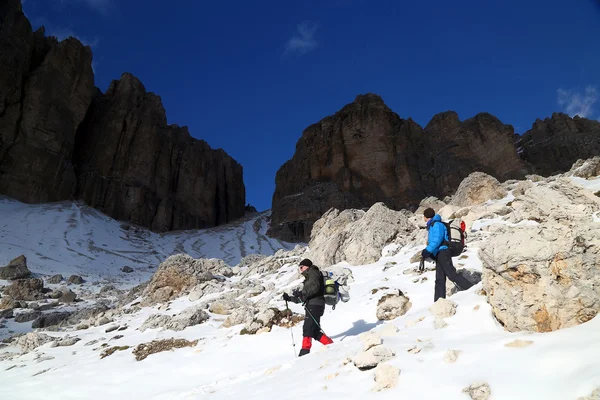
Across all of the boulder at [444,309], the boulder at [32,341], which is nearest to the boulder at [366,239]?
the boulder at [444,309]

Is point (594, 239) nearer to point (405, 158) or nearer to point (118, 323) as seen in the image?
point (118, 323)

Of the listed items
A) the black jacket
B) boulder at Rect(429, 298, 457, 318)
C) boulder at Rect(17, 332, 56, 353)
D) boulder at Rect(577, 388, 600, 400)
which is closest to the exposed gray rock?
boulder at Rect(17, 332, 56, 353)

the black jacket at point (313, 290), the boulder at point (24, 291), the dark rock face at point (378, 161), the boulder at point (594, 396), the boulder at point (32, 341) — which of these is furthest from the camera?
the dark rock face at point (378, 161)

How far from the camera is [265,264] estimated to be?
66.5 feet

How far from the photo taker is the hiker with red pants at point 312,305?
629 centimetres

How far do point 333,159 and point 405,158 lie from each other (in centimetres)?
1438

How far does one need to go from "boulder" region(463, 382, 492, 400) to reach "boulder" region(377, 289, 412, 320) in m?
4.33

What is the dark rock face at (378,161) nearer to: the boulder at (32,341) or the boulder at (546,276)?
the boulder at (32,341)

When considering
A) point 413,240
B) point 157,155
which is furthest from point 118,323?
point 157,155

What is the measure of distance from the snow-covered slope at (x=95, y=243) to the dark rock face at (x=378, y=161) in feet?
37.8

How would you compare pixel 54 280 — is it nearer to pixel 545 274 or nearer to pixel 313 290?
pixel 313 290

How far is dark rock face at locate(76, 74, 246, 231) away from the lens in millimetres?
65438

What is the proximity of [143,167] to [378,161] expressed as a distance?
48.8 metres

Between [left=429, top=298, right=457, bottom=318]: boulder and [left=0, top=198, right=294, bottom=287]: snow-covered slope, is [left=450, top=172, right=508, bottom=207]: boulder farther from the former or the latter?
[left=0, top=198, right=294, bottom=287]: snow-covered slope
